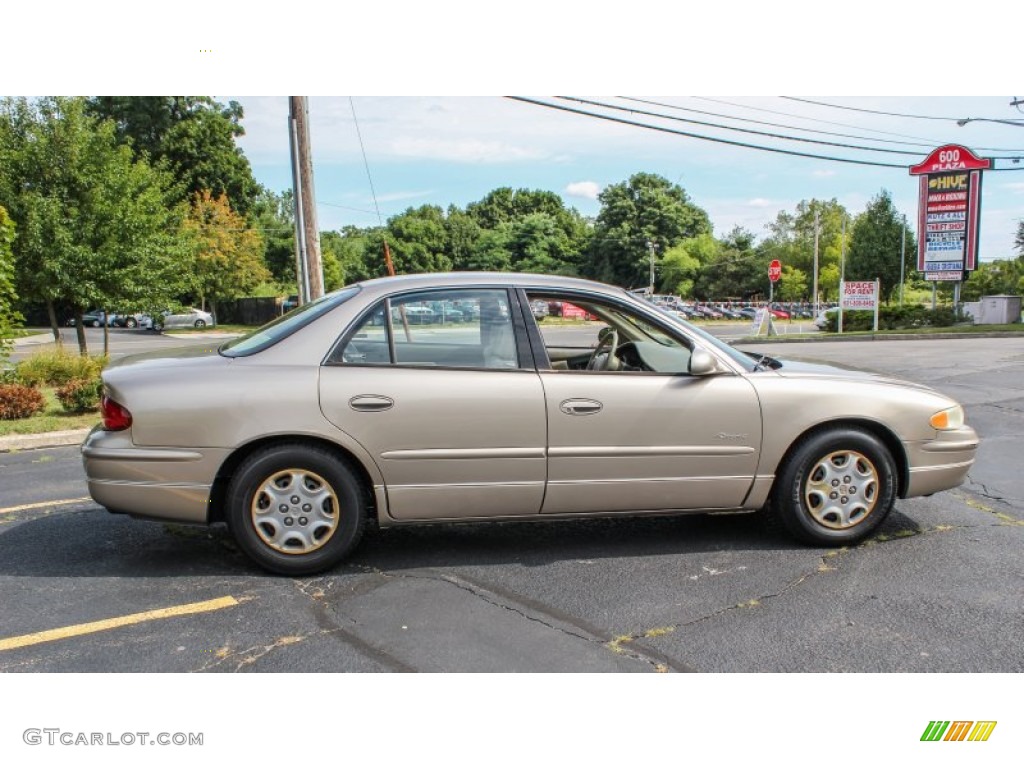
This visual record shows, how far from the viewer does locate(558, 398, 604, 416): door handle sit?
13.1ft

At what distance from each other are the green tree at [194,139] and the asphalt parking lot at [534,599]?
1890 inches

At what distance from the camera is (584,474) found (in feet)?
13.3

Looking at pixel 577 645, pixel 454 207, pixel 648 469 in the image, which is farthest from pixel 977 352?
pixel 454 207

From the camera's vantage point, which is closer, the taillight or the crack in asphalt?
the crack in asphalt

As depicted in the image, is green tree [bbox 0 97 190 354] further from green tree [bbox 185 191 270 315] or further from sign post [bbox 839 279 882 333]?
green tree [bbox 185 191 270 315]

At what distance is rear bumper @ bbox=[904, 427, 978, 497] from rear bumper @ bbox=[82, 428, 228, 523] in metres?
3.91

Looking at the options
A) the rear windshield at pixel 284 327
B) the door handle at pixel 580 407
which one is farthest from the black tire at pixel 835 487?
the rear windshield at pixel 284 327

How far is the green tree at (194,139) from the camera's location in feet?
156

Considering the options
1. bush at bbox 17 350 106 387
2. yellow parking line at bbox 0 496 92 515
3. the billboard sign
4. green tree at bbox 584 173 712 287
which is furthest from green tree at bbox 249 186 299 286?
yellow parking line at bbox 0 496 92 515

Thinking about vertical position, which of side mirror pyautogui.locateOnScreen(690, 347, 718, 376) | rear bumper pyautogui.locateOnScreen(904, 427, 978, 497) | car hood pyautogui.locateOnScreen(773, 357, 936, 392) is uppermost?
side mirror pyautogui.locateOnScreen(690, 347, 718, 376)

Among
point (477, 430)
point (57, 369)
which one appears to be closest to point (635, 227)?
point (57, 369)

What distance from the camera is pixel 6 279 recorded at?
9.37 m

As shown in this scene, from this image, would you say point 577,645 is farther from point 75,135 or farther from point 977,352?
point 977,352

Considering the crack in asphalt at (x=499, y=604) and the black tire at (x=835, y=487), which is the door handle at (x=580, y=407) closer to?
the crack in asphalt at (x=499, y=604)
